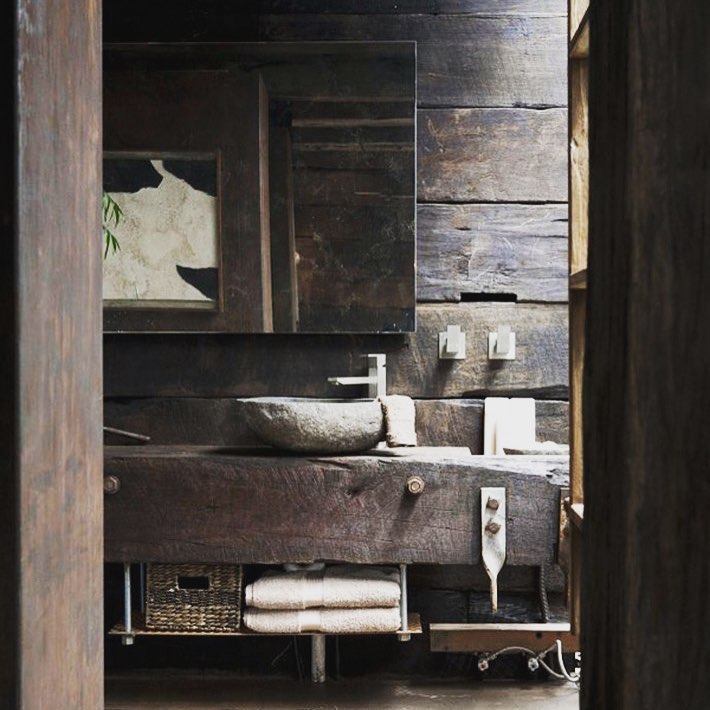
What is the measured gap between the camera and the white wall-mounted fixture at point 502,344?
3065 millimetres

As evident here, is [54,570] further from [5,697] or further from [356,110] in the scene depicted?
[356,110]

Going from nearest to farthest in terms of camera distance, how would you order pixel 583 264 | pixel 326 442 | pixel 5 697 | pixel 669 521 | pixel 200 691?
pixel 669 521, pixel 5 697, pixel 583 264, pixel 326 442, pixel 200 691

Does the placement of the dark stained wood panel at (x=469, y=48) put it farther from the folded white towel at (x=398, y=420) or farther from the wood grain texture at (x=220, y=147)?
the folded white towel at (x=398, y=420)

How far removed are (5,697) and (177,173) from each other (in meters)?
2.44

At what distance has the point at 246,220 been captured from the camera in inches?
120

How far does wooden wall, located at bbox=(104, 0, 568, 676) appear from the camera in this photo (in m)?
3.10

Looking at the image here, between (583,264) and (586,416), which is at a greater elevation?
(583,264)

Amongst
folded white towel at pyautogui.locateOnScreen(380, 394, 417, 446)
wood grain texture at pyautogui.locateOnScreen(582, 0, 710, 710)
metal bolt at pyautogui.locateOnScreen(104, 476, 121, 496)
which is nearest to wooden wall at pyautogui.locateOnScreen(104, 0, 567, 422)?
folded white towel at pyautogui.locateOnScreen(380, 394, 417, 446)

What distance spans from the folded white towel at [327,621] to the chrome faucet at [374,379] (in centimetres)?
69

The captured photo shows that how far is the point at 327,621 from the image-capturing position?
264 cm

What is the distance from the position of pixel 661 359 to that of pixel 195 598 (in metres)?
2.32

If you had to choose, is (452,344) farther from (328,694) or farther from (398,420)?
(328,694)

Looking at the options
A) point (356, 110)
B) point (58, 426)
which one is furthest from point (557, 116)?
point (58, 426)

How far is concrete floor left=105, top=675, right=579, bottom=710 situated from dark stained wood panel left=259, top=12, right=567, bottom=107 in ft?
5.83
